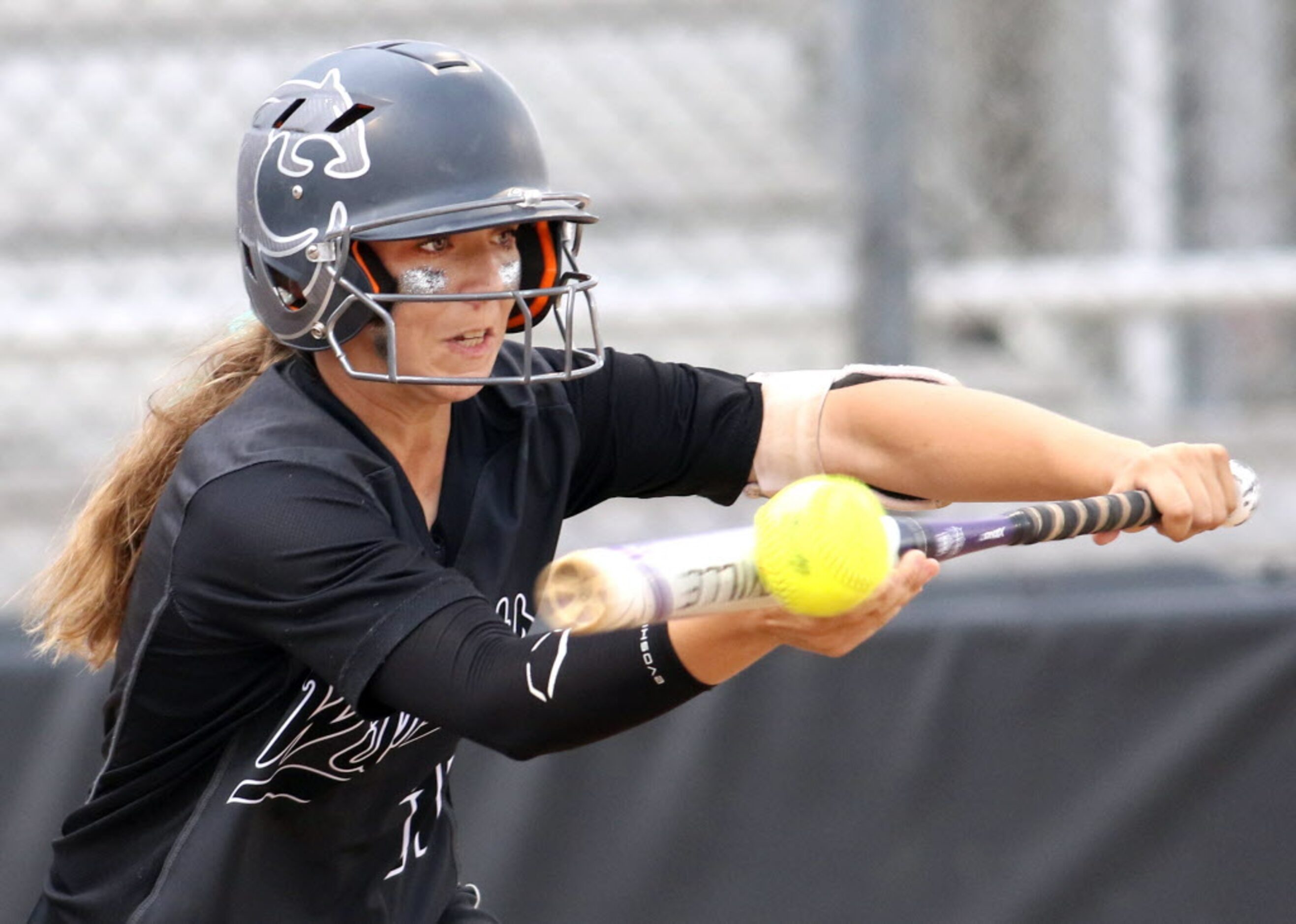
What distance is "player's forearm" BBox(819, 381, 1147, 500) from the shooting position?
2.27m

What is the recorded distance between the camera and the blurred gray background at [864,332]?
326 centimetres

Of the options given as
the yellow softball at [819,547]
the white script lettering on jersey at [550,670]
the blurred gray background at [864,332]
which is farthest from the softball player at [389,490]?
the blurred gray background at [864,332]

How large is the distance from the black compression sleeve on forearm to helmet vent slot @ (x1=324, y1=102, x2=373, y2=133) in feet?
2.17

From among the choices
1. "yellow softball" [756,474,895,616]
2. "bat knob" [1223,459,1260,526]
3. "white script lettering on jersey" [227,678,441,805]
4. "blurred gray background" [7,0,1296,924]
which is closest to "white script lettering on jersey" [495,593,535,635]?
"white script lettering on jersey" [227,678,441,805]

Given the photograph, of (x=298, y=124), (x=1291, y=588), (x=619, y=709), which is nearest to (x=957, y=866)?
(x=1291, y=588)

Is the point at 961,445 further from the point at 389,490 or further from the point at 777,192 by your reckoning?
the point at 777,192

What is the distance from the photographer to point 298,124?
2.14 meters

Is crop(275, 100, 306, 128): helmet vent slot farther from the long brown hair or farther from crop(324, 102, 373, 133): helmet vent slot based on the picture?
the long brown hair

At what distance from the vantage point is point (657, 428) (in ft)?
8.02

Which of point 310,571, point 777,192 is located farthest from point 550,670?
point 777,192

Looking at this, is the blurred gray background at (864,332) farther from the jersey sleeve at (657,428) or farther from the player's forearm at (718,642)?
the player's forearm at (718,642)

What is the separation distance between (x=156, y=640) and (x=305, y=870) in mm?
390

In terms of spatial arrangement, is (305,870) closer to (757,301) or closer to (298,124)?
(298,124)

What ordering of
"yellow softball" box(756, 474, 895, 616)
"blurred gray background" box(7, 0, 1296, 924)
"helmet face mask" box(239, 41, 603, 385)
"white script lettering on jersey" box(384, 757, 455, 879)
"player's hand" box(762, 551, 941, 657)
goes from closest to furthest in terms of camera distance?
"yellow softball" box(756, 474, 895, 616)
"player's hand" box(762, 551, 941, 657)
"helmet face mask" box(239, 41, 603, 385)
"white script lettering on jersey" box(384, 757, 455, 879)
"blurred gray background" box(7, 0, 1296, 924)
